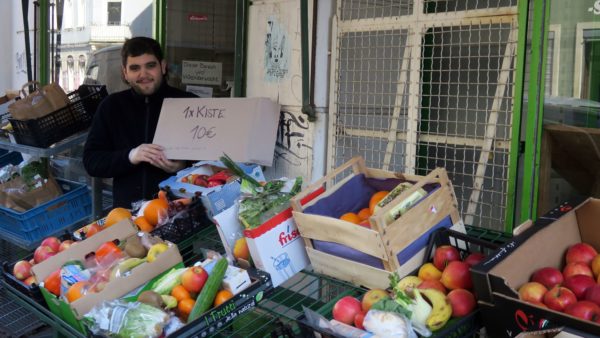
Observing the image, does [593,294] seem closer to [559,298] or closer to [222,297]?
[559,298]

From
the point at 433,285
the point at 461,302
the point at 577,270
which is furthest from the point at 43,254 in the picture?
the point at 577,270

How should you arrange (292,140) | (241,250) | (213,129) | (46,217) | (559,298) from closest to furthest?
(559,298) < (241,250) < (213,129) < (292,140) < (46,217)

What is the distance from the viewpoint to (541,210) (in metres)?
2.96

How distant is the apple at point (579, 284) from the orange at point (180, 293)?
51.6 inches

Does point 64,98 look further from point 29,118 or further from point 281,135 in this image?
point 281,135

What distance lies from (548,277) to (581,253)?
230 millimetres

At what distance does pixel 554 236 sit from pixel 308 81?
2011mm

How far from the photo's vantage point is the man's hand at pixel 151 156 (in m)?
3.48

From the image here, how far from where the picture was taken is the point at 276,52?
4.11 meters

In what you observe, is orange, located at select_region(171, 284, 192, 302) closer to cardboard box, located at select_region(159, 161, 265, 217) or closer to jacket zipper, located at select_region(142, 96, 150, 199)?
cardboard box, located at select_region(159, 161, 265, 217)

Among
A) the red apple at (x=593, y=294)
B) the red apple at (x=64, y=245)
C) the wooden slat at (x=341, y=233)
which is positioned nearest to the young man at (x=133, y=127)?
the red apple at (x=64, y=245)

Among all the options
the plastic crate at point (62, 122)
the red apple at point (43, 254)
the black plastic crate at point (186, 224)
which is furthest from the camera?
the plastic crate at point (62, 122)

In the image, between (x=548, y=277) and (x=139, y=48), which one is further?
(x=139, y=48)

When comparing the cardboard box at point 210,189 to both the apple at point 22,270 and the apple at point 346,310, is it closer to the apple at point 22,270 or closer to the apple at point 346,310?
the apple at point 22,270
